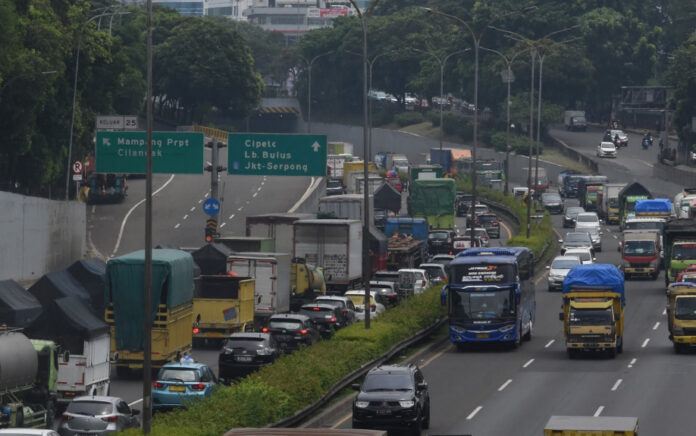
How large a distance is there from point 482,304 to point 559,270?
19525mm

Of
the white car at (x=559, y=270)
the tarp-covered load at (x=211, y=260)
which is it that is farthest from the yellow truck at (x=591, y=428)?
the white car at (x=559, y=270)

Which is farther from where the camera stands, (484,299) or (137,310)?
(484,299)

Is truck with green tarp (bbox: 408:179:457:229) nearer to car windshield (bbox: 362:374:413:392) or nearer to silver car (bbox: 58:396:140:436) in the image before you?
car windshield (bbox: 362:374:413:392)

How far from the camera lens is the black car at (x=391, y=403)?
27.9m

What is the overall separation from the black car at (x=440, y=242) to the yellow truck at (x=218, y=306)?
3471cm

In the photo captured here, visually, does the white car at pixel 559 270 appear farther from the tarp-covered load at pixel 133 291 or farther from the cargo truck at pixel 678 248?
the tarp-covered load at pixel 133 291

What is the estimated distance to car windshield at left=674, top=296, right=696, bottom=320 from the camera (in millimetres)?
41125

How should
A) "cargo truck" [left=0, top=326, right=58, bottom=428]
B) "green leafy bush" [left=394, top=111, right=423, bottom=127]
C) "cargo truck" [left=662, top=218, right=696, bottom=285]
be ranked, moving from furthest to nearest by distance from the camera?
"green leafy bush" [left=394, top=111, right=423, bottom=127] → "cargo truck" [left=662, top=218, right=696, bottom=285] → "cargo truck" [left=0, top=326, right=58, bottom=428]

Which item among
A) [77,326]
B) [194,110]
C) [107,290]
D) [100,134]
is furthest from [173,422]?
[194,110]

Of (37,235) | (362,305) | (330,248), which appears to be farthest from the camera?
(37,235)

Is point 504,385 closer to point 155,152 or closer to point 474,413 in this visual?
point 474,413

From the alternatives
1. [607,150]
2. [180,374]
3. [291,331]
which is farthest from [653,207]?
[180,374]

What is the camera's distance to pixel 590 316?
1592 inches

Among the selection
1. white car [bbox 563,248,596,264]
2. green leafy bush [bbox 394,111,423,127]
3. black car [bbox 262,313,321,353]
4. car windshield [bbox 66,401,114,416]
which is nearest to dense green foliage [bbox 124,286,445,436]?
black car [bbox 262,313,321,353]
